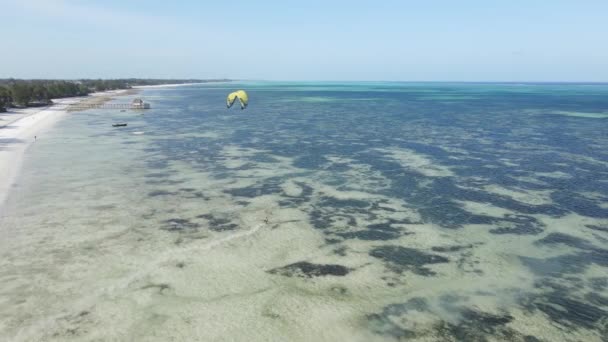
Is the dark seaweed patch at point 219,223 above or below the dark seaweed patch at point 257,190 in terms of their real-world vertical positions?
below

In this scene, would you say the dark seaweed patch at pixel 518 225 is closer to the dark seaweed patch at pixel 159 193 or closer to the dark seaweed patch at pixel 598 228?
the dark seaweed patch at pixel 598 228

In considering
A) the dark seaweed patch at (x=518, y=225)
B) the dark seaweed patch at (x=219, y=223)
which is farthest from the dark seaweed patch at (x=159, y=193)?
the dark seaweed patch at (x=518, y=225)

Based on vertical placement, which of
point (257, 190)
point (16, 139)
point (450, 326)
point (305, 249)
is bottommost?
point (450, 326)

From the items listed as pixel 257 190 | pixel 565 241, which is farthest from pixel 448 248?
pixel 257 190

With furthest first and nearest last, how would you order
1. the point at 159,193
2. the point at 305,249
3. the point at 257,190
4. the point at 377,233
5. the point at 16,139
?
the point at 16,139 → the point at 257,190 → the point at 159,193 → the point at 377,233 → the point at 305,249

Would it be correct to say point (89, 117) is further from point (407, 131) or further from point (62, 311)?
point (62, 311)

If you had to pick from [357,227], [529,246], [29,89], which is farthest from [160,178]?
[29,89]

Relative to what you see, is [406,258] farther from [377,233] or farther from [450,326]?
[450,326]
